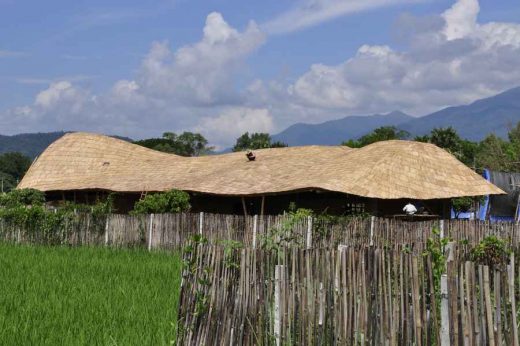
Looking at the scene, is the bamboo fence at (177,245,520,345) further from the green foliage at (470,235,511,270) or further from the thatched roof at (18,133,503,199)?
the thatched roof at (18,133,503,199)

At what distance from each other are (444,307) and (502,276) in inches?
17.5

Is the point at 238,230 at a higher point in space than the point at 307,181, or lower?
lower

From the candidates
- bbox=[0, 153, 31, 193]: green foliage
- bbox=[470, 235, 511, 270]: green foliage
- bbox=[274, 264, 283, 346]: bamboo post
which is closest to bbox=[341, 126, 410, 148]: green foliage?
bbox=[470, 235, 511, 270]: green foliage

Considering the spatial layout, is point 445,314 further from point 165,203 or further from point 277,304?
point 165,203

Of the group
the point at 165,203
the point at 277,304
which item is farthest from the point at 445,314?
the point at 165,203

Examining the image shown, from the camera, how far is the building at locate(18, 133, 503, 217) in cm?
2755

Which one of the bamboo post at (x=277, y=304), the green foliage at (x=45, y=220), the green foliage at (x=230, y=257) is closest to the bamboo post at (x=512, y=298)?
the bamboo post at (x=277, y=304)

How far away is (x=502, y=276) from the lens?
4809mm

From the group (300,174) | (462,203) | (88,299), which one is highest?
(300,174)

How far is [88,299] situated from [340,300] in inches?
207

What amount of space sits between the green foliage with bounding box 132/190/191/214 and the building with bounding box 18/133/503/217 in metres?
1.86

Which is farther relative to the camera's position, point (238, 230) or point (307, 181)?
point (307, 181)

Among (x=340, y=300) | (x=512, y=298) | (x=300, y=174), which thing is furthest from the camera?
(x=300, y=174)

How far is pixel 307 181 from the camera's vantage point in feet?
89.0
